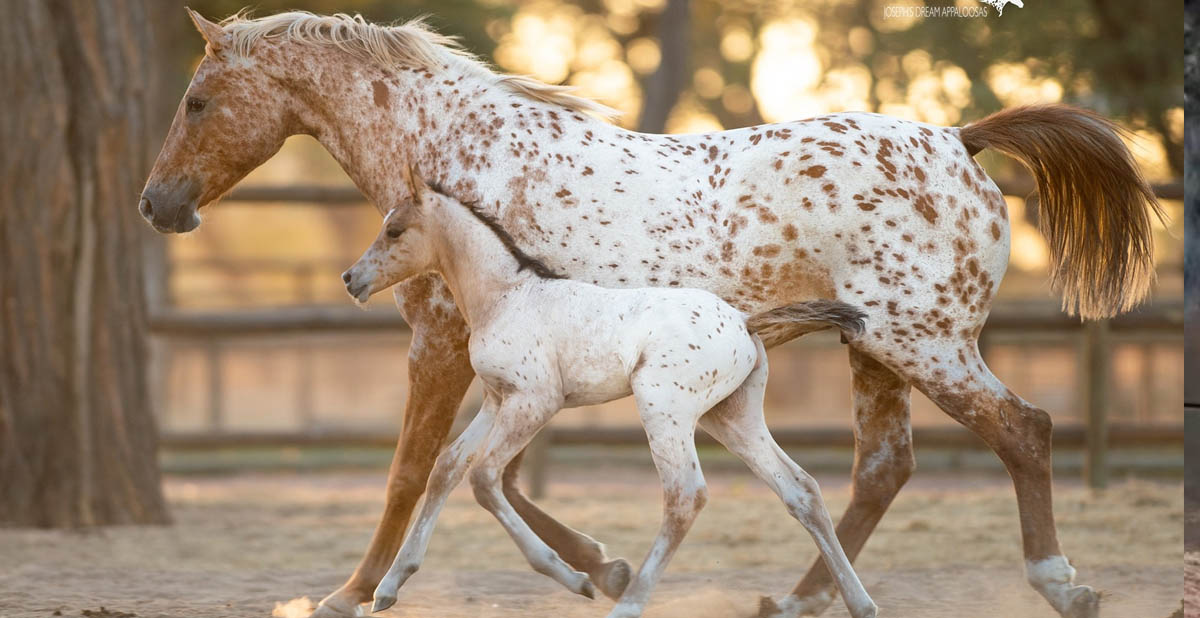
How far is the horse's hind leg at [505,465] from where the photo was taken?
12.1 ft

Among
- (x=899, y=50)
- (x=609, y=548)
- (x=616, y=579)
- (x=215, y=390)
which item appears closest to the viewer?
(x=616, y=579)

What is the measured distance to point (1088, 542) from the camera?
621 cm

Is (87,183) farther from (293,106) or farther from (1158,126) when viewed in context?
(1158,126)

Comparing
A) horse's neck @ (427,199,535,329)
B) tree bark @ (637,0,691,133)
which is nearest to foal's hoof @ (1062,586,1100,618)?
horse's neck @ (427,199,535,329)

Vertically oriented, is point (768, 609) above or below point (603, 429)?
above

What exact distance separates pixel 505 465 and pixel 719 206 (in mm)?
994

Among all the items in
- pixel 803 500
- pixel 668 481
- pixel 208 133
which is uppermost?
pixel 208 133

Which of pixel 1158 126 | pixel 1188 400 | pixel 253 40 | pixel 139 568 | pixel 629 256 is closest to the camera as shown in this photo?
pixel 1188 400

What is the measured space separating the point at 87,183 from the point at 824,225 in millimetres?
4178

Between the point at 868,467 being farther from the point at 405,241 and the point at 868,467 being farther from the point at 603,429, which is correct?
the point at 603,429

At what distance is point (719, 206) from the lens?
3.94 m

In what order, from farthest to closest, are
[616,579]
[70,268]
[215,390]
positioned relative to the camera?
[215,390], [70,268], [616,579]

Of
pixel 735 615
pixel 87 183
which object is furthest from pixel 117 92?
pixel 735 615

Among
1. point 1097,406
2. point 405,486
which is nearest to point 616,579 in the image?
point 405,486
